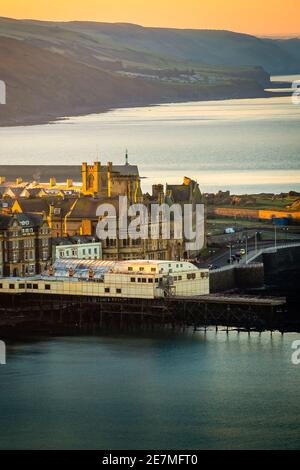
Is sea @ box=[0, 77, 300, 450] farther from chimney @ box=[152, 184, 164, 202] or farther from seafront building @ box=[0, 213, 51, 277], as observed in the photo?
chimney @ box=[152, 184, 164, 202]

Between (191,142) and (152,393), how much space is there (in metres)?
62.9

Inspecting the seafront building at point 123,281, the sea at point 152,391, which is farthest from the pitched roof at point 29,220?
the sea at point 152,391

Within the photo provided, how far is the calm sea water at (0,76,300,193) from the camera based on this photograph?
83375 mm

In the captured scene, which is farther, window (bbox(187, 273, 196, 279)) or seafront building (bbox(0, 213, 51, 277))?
seafront building (bbox(0, 213, 51, 277))

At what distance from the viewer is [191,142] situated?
339 feet

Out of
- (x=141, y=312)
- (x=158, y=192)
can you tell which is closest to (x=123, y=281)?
(x=141, y=312)

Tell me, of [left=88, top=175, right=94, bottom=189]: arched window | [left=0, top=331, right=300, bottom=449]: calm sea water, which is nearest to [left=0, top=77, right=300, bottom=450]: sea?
[left=0, top=331, right=300, bottom=449]: calm sea water

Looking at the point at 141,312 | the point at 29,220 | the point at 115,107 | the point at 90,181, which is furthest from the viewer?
the point at 115,107

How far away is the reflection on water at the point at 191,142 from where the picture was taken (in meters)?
83.3

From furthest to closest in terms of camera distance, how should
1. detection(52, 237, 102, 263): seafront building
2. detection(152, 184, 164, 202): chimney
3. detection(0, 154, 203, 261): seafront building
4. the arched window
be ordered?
the arched window < detection(152, 184, 164, 202): chimney < detection(0, 154, 203, 261): seafront building < detection(52, 237, 102, 263): seafront building

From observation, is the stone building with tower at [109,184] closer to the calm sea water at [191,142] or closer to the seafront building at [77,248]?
the seafront building at [77,248]

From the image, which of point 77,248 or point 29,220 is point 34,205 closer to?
point 77,248

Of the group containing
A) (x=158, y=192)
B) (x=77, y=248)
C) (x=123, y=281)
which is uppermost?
(x=158, y=192)

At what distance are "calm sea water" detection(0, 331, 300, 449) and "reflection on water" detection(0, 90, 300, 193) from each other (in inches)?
1083
